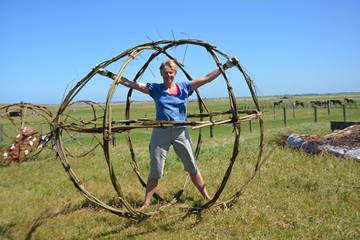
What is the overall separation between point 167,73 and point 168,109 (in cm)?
46

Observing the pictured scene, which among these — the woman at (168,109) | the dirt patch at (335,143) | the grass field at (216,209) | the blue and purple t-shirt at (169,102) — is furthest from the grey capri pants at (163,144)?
the dirt patch at (335,143)

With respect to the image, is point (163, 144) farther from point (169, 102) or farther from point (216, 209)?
point (216, 209)

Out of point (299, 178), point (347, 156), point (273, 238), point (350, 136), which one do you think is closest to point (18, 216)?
point (273, 238)

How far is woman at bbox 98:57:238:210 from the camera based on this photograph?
4.33 metres

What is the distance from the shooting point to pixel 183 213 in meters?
4.36

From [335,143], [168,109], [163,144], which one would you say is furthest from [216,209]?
[335,143]

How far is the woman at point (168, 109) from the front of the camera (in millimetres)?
4332

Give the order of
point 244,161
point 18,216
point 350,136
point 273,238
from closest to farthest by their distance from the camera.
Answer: point 273,238 → point 18,216 → point 244,161 → point 350,136

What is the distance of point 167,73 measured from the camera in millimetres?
4344

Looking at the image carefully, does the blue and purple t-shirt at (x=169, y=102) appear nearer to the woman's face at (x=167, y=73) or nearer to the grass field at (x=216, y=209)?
the woman's face at (x=167, y=73)

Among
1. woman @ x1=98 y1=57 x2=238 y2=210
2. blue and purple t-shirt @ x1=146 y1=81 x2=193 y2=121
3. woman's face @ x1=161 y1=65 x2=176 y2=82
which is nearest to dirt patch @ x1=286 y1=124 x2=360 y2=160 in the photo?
woman @ x1=98 y1=57 x2=238 y2=210

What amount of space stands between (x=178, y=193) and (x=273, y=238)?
1.90 metres

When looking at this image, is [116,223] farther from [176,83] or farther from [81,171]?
[81,171]

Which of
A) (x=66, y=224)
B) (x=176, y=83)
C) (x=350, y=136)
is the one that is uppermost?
(x=176, y=83)
